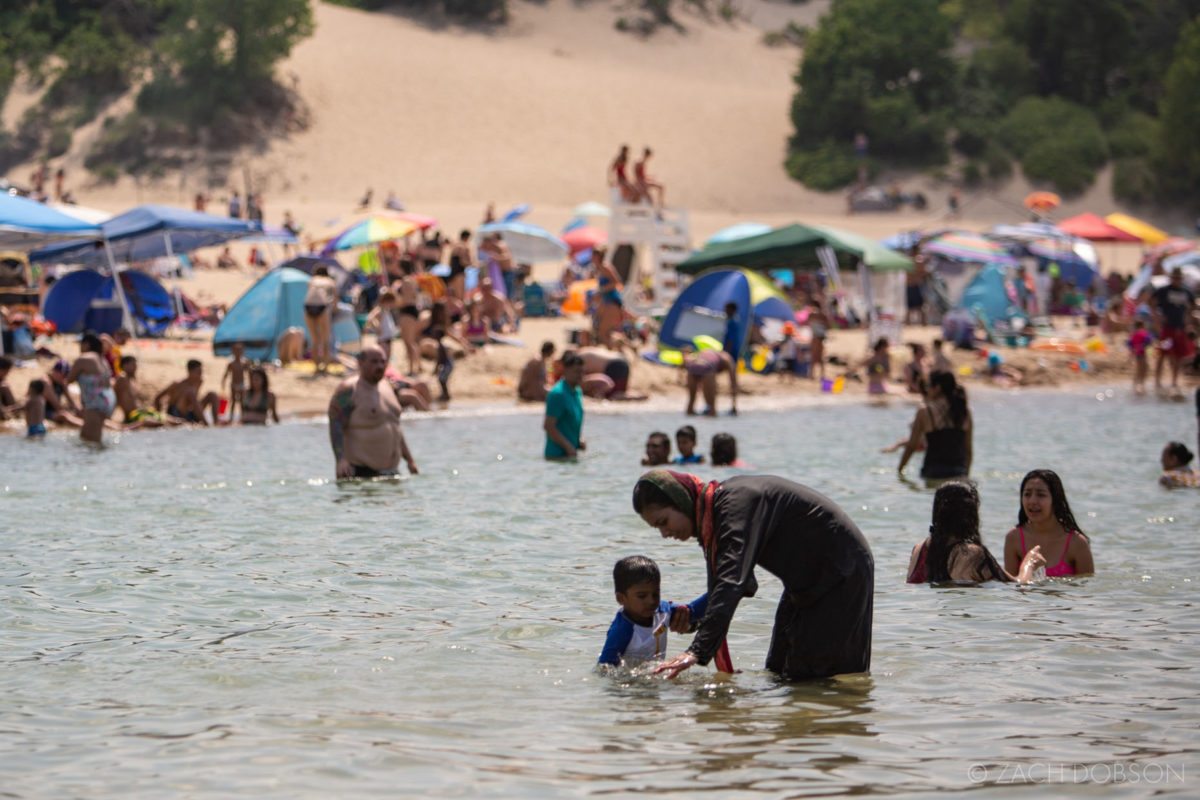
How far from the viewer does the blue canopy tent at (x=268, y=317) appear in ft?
66.8

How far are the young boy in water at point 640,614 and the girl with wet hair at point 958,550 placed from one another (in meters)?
2.17

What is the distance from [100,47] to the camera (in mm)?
53562

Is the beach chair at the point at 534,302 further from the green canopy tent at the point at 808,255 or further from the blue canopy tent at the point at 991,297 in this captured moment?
the blue canopy tent at the point at 991,297

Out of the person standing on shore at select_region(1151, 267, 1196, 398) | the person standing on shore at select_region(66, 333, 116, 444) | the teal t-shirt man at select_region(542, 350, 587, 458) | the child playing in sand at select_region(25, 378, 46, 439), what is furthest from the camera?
the person standing on shore at select_region(1151, 267, 1196, 398)

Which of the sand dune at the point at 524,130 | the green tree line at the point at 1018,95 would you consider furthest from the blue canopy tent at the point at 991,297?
the green tree line at the point at 1018,95

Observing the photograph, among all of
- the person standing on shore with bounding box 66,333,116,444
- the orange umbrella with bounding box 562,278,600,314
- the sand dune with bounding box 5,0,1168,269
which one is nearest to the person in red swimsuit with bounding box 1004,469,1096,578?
the person standing on shore with bounding box 66,333,116,444

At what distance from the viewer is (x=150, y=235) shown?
2162 centimetres

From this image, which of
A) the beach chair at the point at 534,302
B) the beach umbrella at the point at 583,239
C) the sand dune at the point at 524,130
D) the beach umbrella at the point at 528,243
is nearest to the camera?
the beach chair at the point at 534,302

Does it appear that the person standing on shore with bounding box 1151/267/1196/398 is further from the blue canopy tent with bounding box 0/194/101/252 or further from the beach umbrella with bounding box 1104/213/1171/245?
the blue canopy tent with bounding box 0/194/101/252

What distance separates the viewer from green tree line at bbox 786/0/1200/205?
53.6 meters

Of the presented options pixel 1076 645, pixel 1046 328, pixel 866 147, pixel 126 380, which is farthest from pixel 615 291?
pixel 866 147

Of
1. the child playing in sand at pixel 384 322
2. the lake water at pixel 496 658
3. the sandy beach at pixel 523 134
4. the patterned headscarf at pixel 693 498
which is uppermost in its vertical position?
the sandy beach at pixel 523 134

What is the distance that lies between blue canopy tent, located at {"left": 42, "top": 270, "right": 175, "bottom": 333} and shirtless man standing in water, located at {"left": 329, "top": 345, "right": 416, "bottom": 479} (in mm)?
9224

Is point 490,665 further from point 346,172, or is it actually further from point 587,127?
point 587,127
